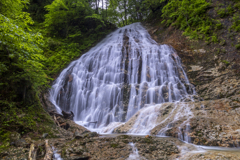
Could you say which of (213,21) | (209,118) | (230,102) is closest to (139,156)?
(209,118)

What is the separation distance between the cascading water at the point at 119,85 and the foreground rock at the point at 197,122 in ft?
7.35

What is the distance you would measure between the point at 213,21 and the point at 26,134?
1377 cm

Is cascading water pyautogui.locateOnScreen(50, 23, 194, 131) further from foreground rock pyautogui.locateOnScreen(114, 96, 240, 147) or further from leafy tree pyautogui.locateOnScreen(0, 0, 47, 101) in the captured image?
leafy tree pyautogui.locateOnScreen(0, 0, 47, 101)

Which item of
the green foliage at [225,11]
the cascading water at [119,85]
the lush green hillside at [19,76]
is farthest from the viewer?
the green foliage at [225,11]

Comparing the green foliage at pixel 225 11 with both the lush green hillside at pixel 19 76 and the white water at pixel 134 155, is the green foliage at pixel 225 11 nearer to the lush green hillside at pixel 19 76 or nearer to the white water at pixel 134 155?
the white water at pixel 134 155

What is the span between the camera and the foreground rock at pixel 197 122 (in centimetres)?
372

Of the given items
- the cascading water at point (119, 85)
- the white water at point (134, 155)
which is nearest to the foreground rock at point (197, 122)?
the white water at point (134, 155)

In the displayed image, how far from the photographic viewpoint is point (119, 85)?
10.1 m

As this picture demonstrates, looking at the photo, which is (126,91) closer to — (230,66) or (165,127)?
(165,127)

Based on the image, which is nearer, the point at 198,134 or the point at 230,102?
Answer: the point at 198,134

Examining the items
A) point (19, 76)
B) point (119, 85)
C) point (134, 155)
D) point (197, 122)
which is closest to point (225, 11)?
point (119, 85)

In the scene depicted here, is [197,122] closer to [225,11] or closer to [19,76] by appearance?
[19,76]

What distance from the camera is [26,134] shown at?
407cm

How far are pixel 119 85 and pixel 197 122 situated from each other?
6.40 metres
